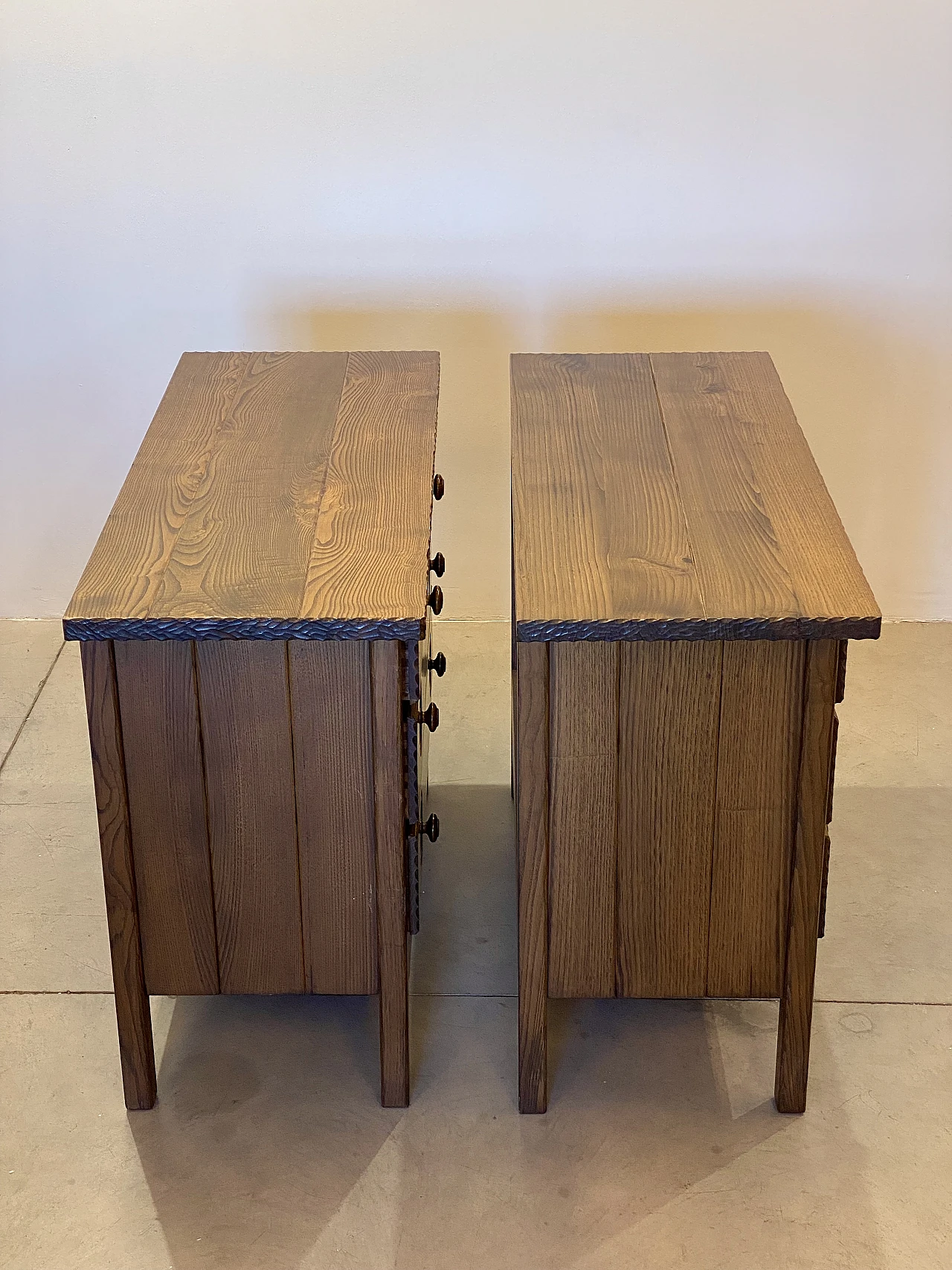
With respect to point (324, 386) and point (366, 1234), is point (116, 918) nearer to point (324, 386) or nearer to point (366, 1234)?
point (366, 1234)

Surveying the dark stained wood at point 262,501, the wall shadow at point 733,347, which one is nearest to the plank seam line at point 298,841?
the dark stained wood at point 262,501

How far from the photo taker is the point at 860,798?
113 inches

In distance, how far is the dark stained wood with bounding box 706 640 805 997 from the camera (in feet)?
6.35

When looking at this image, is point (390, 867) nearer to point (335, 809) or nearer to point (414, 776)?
point (335, 809)

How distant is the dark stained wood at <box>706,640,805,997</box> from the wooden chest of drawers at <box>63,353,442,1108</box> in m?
0.42

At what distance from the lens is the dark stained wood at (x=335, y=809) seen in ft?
6.40

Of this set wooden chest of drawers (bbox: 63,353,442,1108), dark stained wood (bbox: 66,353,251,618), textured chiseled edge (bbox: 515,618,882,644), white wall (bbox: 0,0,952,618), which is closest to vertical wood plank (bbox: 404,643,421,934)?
wooden chest of drawers (bbox: 63,353,442,1108)

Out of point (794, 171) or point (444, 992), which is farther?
point (794, 171)

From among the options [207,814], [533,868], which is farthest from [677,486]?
[207,814]

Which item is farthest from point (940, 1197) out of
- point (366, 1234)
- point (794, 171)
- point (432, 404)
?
point (794, 171)

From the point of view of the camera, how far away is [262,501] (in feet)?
7.13

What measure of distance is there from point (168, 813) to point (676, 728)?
682 mm

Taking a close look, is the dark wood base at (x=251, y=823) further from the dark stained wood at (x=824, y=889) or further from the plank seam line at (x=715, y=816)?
the dark stained wood at (x=824, y=889)

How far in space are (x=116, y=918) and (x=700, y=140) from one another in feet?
6.31
